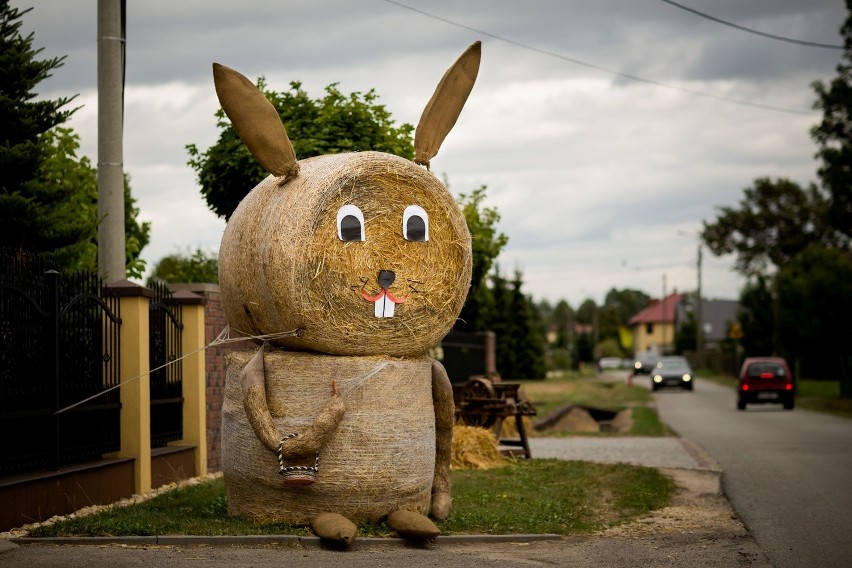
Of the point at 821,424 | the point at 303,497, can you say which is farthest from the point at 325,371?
the point at 821,424

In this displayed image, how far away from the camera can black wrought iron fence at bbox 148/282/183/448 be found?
12.9 m

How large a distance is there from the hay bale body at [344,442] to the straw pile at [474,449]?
5.57 metres

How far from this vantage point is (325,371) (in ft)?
29.4

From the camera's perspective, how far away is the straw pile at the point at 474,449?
14.8 m

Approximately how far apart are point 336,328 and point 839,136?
3090 centimetres

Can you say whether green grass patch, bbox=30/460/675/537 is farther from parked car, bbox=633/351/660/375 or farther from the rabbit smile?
parked car, bbox=633/351/660/375

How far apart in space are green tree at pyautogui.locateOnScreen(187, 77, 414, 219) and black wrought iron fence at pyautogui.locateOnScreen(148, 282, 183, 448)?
9.74 ft

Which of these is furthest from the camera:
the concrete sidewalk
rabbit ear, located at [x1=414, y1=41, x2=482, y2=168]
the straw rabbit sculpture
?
rabbit ear, located at [x1=414, y1=41, x2=482, y2=168]

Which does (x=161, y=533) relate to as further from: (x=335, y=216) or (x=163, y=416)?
(x=163, y=416)

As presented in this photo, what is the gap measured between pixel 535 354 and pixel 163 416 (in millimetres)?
45483

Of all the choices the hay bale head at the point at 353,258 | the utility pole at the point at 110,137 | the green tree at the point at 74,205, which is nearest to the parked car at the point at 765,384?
the green tree at the point at 74,205

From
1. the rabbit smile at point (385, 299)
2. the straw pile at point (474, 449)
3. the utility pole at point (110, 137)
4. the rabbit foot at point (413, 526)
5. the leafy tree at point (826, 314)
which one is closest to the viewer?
the rabbit foot at point (413, 526)

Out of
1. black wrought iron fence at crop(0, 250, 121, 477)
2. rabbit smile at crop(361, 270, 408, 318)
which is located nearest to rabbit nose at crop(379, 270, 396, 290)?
rabbit smile at crop(361, 270, 408, 318)

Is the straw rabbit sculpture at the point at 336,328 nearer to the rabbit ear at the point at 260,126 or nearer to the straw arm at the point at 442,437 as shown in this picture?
the rabbit ear at the point at 260,126
